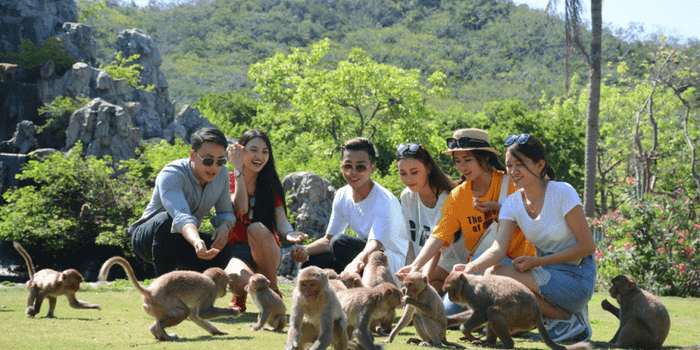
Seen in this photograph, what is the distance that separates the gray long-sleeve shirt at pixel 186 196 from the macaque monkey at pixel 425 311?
2022 mm

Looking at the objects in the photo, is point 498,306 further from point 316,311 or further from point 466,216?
point 466,216

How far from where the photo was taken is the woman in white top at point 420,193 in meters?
6.54

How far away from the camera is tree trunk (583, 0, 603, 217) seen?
15750 mm

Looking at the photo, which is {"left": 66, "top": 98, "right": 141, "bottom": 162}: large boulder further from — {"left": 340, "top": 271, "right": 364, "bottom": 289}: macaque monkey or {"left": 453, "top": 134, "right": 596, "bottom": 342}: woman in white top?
{"left": 453, "top": 134, "right": 596, "bottom": 342}: woman in white top

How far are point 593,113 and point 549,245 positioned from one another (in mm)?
11330

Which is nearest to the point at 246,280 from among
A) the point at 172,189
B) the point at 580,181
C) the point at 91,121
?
the point at 172,189

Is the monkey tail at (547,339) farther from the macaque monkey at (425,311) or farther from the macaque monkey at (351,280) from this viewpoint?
the macaque monkey at (351,280)

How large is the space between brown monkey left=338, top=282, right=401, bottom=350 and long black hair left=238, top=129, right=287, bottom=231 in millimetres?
2514

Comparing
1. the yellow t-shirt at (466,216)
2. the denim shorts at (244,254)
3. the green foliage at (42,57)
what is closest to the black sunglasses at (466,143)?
the yellow t-shirt at (466,216)

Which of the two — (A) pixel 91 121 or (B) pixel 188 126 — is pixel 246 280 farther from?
(B) pixel 188 126

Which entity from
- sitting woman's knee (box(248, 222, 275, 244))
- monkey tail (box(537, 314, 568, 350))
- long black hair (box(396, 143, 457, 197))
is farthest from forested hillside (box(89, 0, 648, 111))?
monkey tail (box(537, 314, 568, 350))

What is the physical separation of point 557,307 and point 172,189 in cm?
336

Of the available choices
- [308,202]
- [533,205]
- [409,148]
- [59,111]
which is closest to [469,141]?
[409,148]

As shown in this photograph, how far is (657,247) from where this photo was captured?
1250 cm
